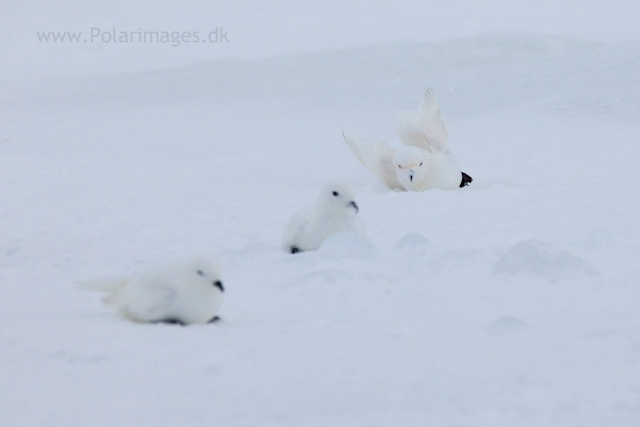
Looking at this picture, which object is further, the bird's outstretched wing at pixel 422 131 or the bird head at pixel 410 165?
the bird's outstretched wing at pixel 422 131

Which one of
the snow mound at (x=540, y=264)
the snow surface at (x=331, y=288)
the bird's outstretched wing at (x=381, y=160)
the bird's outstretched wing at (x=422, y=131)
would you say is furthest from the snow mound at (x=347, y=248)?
the bird's outstretched wing at (x=422, y=131)

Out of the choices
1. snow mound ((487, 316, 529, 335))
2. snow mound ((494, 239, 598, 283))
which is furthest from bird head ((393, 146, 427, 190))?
snow mound ((487, 316, 529, 335))

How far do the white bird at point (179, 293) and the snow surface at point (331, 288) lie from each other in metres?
0.07

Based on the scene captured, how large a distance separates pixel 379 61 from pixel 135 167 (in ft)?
29.1

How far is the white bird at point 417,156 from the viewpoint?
4773 mm

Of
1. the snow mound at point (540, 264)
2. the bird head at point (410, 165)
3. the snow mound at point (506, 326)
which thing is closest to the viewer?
the snow mound at point (506, 326)

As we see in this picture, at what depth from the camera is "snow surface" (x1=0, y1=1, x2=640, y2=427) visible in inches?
70.5

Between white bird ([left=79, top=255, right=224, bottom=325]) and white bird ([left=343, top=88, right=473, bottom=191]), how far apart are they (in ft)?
8.67

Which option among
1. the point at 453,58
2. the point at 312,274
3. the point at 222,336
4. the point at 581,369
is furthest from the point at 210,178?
the point at 453,58

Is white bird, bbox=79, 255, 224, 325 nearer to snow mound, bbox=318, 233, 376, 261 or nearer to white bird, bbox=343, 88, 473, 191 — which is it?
snow mound, bbox=318, 233, 376, 261

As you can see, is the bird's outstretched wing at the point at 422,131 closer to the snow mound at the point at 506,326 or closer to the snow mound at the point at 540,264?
the snow mound at the point at 540,264

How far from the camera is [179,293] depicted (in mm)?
2338

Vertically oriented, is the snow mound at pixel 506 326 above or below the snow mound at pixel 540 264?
below

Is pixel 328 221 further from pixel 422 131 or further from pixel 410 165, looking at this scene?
pixel 422 131
